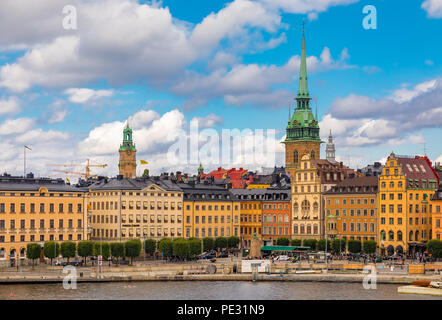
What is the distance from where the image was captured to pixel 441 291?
6850cm

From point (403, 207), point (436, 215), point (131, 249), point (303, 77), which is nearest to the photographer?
point (131, 249)

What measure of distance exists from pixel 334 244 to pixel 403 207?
37.6ft

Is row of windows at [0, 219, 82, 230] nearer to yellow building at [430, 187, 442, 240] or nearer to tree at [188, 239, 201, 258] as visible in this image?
tree at [188, 239, 201, 258]

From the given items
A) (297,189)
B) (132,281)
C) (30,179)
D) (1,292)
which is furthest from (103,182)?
(1,292)

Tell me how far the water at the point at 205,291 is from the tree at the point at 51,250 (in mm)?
16298

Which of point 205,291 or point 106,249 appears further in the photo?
point 106,249

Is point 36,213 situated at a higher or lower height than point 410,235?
higher

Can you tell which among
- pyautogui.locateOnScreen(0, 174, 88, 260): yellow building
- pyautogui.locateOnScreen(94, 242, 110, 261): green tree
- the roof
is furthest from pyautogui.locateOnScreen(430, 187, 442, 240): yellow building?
pyautogui.locateOnScreen(0, 174, 88, 260): yellow building

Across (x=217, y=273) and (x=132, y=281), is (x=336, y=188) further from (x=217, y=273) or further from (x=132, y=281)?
(x=132, y=281)

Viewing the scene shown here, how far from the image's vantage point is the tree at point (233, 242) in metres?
119

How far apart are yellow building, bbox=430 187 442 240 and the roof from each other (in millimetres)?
10258

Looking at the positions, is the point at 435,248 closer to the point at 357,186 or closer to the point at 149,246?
the point at 357,186

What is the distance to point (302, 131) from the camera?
17462 centimetres

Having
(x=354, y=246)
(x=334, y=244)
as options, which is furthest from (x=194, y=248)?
(x=354, y=246)
